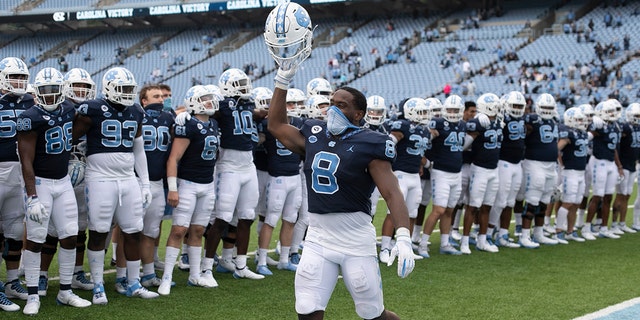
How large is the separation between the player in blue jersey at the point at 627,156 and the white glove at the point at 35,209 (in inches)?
354

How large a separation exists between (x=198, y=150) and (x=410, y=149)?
2955mm

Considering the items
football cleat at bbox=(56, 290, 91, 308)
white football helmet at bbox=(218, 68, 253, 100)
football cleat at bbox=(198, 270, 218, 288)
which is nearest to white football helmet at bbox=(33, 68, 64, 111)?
football cleat at bbox=(56, 290, 91, 308)

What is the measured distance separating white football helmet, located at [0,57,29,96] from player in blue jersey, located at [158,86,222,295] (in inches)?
56.2

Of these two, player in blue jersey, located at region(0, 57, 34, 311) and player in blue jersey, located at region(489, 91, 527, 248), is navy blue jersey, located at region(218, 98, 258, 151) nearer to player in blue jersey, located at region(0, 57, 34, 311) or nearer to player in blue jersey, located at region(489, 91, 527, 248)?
player in blue jersey, located at region(0, 57, 34, 311)

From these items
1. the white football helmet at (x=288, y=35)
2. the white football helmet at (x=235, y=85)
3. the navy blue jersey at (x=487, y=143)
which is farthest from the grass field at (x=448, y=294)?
the white football helmet at (x=288, y=35)

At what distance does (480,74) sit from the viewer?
28.6 metres

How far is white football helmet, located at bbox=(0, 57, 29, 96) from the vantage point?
20.7ft

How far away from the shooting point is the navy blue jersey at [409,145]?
9266mm

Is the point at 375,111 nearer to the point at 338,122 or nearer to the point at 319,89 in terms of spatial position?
the point at 319,89

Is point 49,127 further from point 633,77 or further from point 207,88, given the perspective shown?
point 633,77

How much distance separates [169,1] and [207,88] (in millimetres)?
30761

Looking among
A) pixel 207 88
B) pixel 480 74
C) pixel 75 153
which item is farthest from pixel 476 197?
pixel 480 74

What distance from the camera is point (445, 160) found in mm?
9719

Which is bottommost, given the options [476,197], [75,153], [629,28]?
[476,197]
